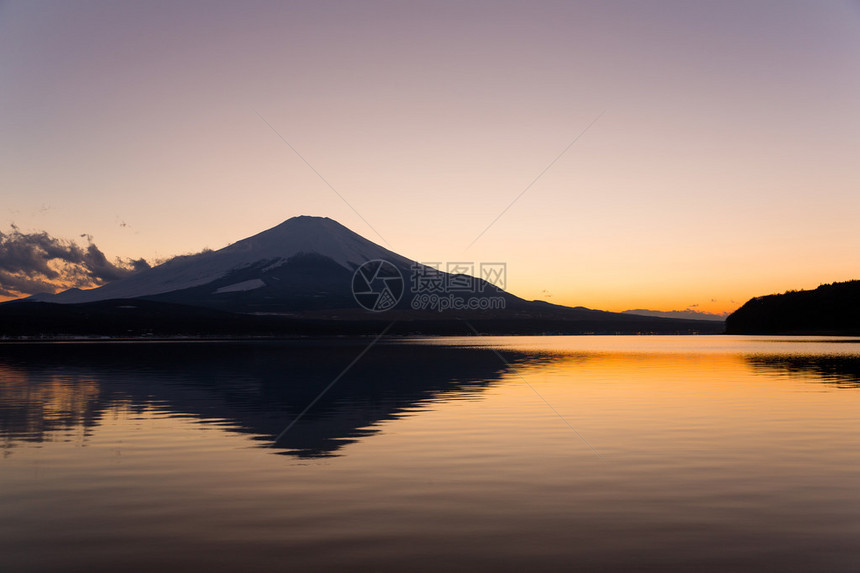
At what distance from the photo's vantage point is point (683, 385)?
4906cm

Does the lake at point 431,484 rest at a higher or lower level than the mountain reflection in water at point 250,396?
lower

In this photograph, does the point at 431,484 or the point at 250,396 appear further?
the point at 250,396

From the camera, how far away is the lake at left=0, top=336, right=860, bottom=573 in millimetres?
12867

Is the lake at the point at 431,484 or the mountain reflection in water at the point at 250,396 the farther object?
the mountain reflection in water at the point at 250,396

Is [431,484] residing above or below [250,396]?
below

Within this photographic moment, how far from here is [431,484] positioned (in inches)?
733

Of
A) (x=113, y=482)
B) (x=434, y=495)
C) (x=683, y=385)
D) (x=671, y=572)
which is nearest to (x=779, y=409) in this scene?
(x=683, y=385)

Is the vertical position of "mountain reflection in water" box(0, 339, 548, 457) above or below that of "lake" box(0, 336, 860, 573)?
above

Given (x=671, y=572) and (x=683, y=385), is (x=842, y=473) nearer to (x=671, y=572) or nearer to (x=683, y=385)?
(x=671, y=572)

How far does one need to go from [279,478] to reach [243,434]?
28.4 feet

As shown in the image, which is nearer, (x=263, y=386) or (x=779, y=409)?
(x=779, y=409)

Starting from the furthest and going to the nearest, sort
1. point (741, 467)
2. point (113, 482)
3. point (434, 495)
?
point (741, 467)
point (113, 482)
point (434, 495)

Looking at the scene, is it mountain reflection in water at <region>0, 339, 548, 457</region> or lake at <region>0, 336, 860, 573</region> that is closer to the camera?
lake at <region>0, 336, 860, 573</region>

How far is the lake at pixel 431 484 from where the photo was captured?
507 inches
